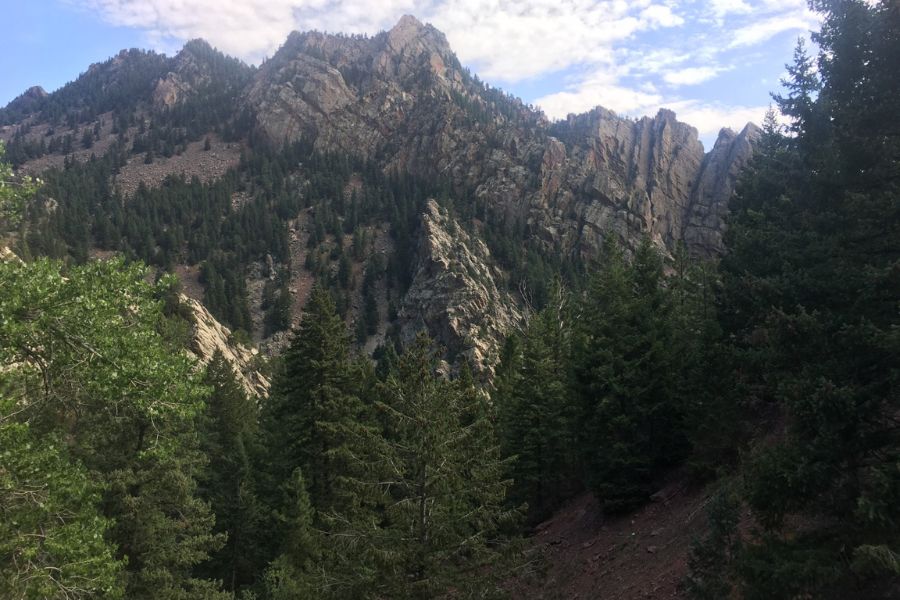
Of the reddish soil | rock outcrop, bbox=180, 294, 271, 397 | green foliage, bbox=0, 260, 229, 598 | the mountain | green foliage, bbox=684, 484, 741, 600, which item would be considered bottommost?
the reddish soil

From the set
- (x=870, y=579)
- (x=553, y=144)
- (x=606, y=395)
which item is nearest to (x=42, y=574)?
(x=870, y=579)

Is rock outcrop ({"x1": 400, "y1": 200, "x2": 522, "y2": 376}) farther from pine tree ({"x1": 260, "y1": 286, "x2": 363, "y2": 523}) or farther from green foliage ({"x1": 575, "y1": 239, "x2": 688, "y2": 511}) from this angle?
green foliage ({"x1": 575, "y1": 239, "x2": 688, "y2": 511})

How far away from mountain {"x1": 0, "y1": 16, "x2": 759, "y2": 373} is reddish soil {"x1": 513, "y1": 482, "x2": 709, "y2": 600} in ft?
203

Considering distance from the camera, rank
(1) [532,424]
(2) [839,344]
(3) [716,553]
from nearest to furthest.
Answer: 1. (2) [839,344]
2. (3) [716,553]
3. (1) [532,424]

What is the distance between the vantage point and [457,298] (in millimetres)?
92562

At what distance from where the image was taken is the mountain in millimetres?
98062

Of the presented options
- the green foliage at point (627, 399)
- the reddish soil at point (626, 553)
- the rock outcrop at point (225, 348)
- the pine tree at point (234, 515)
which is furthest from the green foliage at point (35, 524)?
the rock outcrop at point (225, 348)

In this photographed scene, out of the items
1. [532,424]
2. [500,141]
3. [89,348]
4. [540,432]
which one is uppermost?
[500,141]

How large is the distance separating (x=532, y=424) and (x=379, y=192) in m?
112

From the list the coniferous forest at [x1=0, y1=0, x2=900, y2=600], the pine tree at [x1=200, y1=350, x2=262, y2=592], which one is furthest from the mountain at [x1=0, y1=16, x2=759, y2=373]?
the coniferous forest at [x1=0, y1=0, x2=900, y2=600]

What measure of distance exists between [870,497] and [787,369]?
324cm

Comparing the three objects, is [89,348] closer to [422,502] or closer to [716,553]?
[422,502]

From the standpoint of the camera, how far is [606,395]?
1936cm

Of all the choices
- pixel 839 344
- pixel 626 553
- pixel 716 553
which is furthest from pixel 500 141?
pixel 716 553
